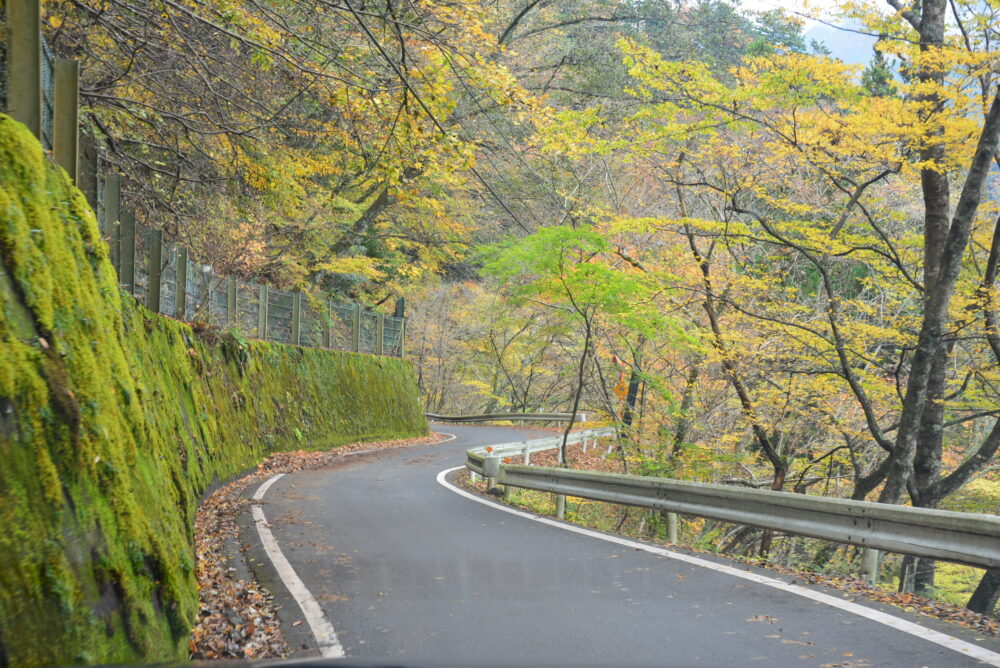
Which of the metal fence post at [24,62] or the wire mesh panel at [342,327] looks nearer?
the metal fence post at [24,62]

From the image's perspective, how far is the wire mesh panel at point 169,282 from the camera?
1410cm

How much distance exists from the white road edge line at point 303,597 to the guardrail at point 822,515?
4437 mm

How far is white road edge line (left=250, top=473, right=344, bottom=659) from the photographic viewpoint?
16.9ft

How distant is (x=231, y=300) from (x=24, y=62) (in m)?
Result: 13.4

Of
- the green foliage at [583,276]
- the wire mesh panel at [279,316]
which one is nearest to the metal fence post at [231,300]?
the wire mesh panel at [279,316]

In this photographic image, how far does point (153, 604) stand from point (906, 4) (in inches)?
561

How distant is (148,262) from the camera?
529 inches

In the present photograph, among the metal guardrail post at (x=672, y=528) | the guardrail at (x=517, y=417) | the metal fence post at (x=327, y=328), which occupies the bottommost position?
the guardrail at (x=517, y=417)

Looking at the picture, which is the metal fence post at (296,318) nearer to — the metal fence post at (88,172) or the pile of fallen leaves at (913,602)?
the metal fence post at (88,172)

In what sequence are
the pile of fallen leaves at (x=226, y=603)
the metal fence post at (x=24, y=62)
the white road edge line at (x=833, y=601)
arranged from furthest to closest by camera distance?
1. the metal fence post at (x=24, y=62)
2. the pile of fallen leaves at (x=226, y=603)
3. the white road edge line at (x=833, y=601)

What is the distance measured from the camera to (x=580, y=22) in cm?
2442

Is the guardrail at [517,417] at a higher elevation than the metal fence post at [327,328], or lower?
lower

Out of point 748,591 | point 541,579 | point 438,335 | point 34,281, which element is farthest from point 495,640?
point 438,335

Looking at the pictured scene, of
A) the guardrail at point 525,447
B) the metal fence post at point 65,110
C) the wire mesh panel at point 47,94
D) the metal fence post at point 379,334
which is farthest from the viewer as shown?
the metal fence post at point 379,334
